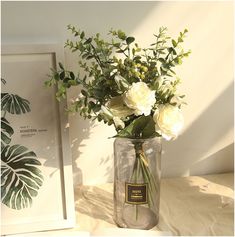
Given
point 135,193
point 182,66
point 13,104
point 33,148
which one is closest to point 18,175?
point 33,148

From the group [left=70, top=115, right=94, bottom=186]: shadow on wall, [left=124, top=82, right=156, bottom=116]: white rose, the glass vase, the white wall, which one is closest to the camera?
[left=124, top=82, right=156, bottom=116]: white rose

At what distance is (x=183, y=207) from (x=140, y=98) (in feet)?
1.64

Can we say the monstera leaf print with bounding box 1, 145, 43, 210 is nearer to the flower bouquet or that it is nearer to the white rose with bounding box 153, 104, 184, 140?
the flower bouquet

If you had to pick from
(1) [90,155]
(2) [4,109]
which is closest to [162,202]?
(1) [90,155]

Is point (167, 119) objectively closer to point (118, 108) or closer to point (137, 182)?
point (118, 108)

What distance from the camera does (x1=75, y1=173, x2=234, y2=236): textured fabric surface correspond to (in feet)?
3.36

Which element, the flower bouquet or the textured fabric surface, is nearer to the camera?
the flower bouquet

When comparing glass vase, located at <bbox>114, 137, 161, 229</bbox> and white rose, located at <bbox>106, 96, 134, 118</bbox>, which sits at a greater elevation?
white rose, located at <bbox>106, 96, 134, 118</bbox>

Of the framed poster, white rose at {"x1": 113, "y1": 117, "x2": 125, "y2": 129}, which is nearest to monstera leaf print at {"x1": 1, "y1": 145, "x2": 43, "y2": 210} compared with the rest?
the framed poster

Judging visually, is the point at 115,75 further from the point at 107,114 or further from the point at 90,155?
the point at 90,155

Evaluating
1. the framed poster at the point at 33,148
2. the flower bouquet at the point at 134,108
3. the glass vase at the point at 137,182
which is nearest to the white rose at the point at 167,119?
the flower bouquet at the point at 134,108

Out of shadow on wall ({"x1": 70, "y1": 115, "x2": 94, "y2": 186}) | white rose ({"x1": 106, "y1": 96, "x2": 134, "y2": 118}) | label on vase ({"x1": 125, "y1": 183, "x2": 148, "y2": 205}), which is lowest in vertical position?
label on vase ({"x1": 125, "y1": 183, "x2": 148, "y2": 205})

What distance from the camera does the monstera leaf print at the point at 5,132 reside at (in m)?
1.00

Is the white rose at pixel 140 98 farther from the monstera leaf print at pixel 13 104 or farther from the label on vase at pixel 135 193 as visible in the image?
the monstera leaf print at pixel 13 104
